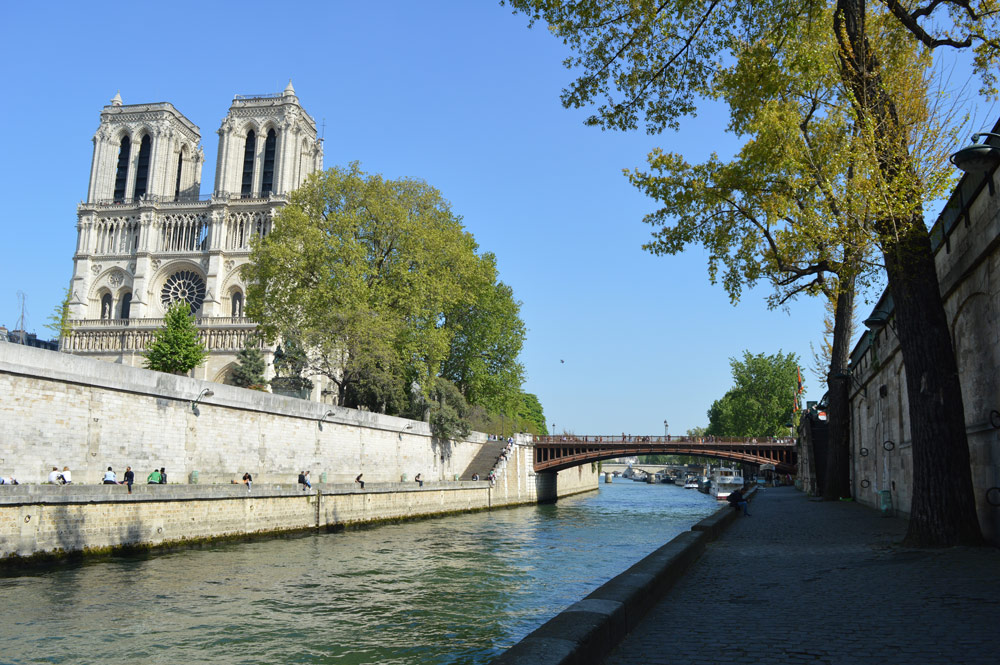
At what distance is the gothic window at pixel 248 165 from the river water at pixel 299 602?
2299 inches

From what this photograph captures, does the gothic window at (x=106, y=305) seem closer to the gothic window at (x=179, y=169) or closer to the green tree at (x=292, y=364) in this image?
the gothic window at (x=179, y=169)

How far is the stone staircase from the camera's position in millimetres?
46472

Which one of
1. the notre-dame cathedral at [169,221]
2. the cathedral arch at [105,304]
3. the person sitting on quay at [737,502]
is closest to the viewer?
the person sitting on quay at [737,502]

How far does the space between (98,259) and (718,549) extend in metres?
73.5

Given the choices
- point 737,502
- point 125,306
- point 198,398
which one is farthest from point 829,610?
point 125,306

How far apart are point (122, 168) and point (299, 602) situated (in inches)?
2972

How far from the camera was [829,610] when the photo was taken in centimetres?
641

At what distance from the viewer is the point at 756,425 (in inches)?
3017

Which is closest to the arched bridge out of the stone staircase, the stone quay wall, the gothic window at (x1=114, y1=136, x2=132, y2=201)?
the stone staircase

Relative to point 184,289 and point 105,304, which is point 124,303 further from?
point 184,289

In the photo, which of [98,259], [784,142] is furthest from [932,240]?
[98,259]

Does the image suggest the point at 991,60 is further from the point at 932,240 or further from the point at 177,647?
the point at 177,647

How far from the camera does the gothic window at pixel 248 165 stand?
240ft

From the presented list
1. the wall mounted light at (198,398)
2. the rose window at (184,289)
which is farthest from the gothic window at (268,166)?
the wall mounted light at (198,398)
